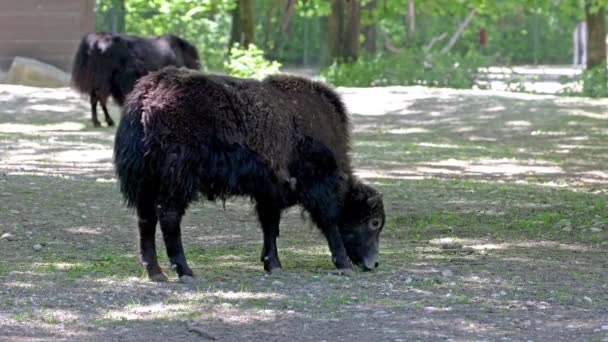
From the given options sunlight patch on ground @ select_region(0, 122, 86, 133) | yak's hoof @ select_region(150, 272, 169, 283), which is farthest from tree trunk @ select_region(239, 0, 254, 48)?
yak's hoof @ select_region(150, 272, 169, 283)

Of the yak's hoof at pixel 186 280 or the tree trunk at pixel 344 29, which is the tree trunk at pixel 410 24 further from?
the yak's hoof at pixel 186 280

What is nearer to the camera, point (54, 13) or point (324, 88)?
point (324, 88)

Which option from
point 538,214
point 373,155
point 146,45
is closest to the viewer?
point 538,214

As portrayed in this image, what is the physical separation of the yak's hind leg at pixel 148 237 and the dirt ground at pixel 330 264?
0.30 ft

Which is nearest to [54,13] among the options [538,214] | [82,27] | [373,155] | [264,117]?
[82,27]

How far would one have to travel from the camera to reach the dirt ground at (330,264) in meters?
6.41

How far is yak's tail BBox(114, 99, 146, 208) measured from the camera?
7.40 m

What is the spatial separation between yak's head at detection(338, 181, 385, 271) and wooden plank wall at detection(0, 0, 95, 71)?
20075 millimetres

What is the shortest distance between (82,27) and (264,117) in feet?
68.7

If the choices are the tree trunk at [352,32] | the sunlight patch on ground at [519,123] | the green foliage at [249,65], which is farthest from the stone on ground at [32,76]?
the sunlight patch on ground at [519,123]

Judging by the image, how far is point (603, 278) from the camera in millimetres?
8055

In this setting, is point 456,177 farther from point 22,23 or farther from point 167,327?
point 22,23

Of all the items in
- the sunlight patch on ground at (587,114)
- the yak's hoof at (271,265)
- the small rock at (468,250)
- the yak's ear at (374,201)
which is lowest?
the sunlight patch on ground at (587,114)

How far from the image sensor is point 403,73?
27.3 m
